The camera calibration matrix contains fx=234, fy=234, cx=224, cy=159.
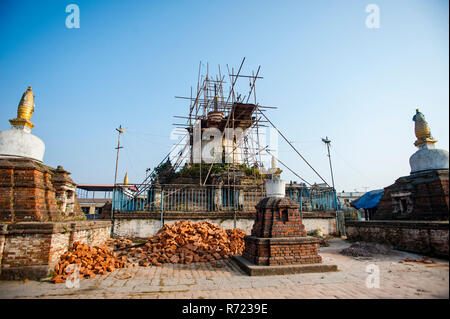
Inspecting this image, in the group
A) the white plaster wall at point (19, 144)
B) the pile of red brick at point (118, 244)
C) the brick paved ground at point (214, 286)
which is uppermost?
the white plaster wall at point (19, 144)

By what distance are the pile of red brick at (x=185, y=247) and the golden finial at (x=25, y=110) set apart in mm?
5107

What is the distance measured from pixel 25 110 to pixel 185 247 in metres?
6.55

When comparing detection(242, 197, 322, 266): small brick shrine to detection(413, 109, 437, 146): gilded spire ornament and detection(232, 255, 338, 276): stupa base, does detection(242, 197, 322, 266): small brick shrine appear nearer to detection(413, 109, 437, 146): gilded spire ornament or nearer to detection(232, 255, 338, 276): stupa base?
detection(232, 255, 338, 276): stupa base

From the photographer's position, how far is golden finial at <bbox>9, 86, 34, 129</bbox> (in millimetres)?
6953

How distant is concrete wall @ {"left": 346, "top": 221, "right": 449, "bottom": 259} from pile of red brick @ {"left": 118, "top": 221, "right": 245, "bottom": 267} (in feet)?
15.5

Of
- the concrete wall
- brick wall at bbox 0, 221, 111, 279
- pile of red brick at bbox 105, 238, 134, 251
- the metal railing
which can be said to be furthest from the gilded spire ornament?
pile of red brick at bbox 105, 238, 134, 251

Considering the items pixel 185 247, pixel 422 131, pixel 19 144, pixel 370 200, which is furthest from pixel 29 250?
pixel 370 200

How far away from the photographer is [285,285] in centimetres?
459

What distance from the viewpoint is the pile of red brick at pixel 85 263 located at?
5.43 m

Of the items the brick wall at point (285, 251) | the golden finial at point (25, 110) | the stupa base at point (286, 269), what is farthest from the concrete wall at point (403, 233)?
the golden finial at point (25, 110)

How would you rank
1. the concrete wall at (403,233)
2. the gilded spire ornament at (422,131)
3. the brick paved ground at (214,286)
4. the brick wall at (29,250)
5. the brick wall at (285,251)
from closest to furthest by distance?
the brick paved ground at (214,286)
the brick wall at (29,250)
the concrete wall at (403,233)
the brick wall at (285,251)
the gilded spire ornament at (422,131)

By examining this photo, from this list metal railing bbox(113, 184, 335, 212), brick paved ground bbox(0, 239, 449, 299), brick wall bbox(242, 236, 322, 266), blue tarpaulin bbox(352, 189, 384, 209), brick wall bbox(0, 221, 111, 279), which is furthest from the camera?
blue tarpaulin bbox(352, 189, 384, 209)

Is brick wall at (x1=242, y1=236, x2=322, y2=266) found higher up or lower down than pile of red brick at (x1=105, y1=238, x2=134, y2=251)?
higher up

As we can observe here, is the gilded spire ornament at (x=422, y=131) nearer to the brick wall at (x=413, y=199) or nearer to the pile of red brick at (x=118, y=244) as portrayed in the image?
the brick wall at (x=413, y=199)
